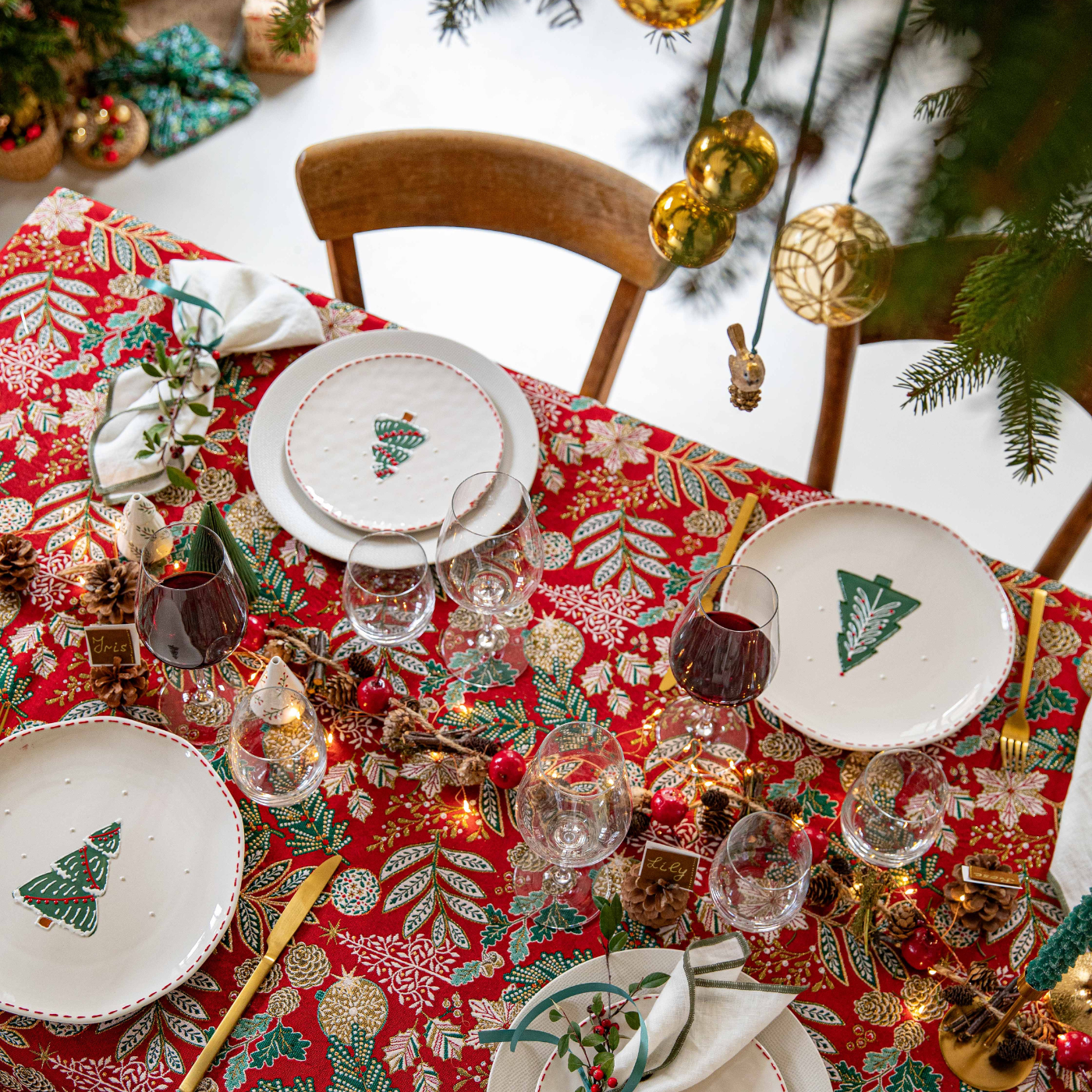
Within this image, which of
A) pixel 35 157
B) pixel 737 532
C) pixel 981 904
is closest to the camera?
pixel 981 904

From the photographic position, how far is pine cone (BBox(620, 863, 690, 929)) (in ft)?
3.24

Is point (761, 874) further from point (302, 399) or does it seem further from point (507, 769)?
point (302, 399)

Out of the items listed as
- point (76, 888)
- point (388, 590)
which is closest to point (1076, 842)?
point (388, 590)

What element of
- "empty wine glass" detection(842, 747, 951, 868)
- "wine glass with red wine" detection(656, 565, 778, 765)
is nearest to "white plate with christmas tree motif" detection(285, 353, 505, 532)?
"wine glass with red wine" detection(656, 565, 778, 765)

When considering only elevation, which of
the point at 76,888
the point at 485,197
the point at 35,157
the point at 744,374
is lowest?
the point at 35,157

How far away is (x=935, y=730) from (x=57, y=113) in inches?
128

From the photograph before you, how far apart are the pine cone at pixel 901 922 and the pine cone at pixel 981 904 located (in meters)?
0.05

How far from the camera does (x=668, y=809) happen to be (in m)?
1.06

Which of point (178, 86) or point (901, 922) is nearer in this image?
point (901, 922)

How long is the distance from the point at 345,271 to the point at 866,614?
0.97 m

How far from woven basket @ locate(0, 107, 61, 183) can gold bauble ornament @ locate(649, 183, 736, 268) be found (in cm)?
282

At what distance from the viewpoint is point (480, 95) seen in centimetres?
354

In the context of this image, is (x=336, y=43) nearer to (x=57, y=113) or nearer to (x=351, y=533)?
(x=57, y=113)

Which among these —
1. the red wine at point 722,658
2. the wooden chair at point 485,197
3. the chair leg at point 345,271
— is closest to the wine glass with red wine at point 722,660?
the red wine at point 722,658
